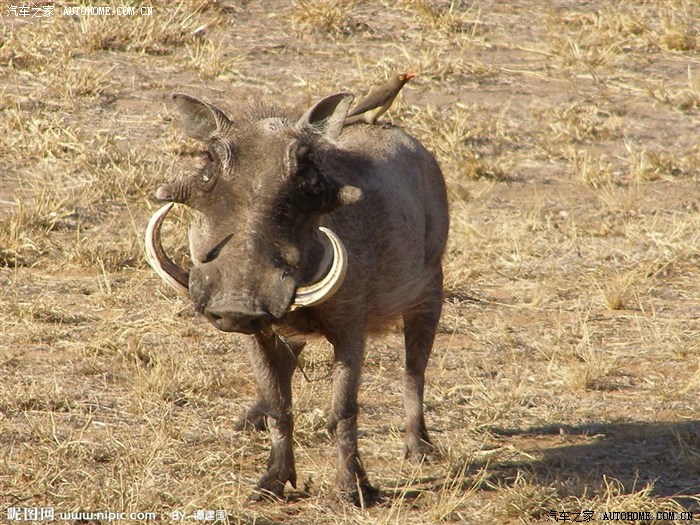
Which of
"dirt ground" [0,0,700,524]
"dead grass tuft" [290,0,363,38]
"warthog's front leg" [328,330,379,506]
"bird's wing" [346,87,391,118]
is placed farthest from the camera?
"dead grass tuft" [290,0,363,38]

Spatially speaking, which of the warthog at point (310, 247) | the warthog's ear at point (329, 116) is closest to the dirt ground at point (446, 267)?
the warthog at point (310, 247)

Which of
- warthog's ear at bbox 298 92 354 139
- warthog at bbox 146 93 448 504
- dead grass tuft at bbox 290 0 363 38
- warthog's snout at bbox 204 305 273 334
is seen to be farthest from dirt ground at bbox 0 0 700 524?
warthog's snout at bbox 204 305 273 334

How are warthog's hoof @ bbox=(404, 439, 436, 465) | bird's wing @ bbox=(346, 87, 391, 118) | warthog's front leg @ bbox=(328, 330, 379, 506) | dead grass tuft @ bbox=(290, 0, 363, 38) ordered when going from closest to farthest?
warthog's front leg @ bbox=(328, 330, 379, 506) → warthog's hoof @ bbox=(404, 439, 436, 465) → bird's wing @ bbox=(346, 87, 391, 118) → dead grass tuft @ bbox=(290, 0, 363, 38)

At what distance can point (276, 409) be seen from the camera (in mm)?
4625

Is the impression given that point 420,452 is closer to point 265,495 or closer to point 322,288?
point 265,495

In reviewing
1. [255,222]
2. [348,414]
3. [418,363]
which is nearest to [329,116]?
[255,222]

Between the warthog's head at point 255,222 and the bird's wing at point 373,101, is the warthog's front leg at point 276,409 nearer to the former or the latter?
the warthog's head at point 255,222

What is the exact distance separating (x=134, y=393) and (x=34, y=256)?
206 centimetres

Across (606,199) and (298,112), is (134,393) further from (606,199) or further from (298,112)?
(606,199)

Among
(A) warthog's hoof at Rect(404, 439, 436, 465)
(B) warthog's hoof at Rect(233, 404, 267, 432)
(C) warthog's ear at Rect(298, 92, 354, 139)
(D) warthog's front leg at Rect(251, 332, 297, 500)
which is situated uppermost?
(C) warthog's ear at Rect(298, 92, 354, 139)

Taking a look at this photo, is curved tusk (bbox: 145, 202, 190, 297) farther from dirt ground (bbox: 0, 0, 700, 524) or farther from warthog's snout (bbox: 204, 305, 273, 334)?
dirt ground (bbox: 0, 0, 700, 524)

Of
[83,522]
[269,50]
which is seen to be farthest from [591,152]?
[83,522]

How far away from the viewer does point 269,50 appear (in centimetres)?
1002

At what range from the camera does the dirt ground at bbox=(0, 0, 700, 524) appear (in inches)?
187
